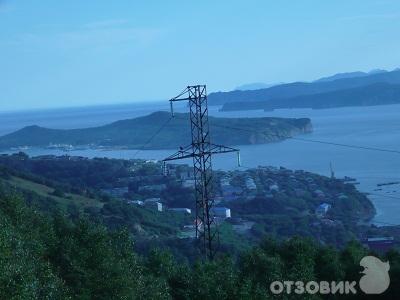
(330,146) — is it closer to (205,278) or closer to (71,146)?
(71,146)

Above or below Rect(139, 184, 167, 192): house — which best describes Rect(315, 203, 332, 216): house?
below

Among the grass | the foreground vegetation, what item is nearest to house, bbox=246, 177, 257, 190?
the grass

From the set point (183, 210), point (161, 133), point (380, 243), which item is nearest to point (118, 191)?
point (183, 210)

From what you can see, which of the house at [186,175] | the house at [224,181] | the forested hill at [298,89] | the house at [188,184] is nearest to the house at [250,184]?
the house at [224,181]

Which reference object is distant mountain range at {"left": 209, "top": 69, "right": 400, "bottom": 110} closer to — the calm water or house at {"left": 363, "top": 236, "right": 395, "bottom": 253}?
the calm water

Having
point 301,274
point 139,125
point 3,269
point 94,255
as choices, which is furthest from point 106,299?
point 139,125

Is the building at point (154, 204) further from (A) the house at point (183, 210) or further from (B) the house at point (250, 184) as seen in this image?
(B) the house at point (250, 184)

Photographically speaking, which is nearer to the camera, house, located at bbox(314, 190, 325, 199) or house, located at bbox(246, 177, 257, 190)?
house, located at bbox(314, 190, 325, 199)
